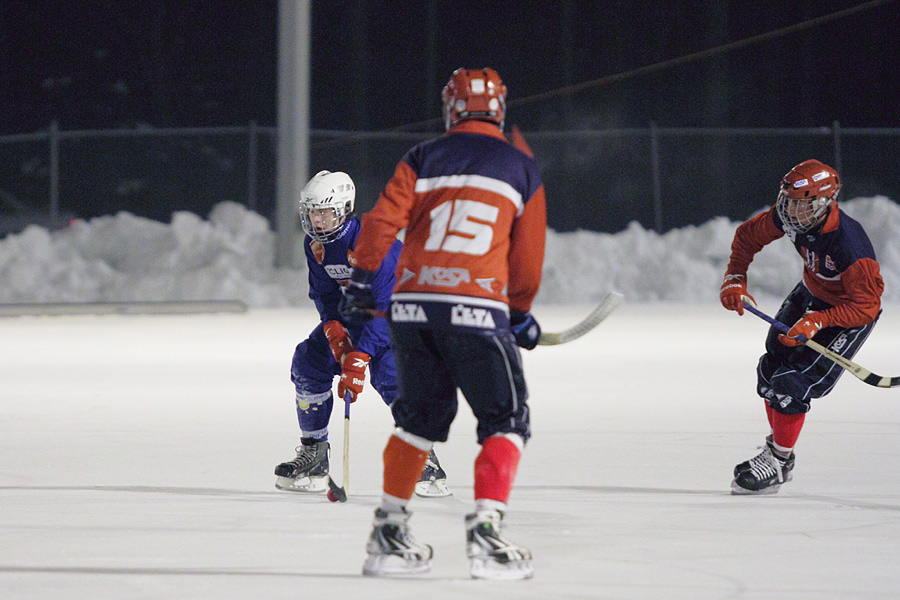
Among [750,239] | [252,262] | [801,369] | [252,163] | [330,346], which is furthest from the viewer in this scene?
[252,163]

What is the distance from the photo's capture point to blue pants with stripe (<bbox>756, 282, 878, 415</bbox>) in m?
5.38

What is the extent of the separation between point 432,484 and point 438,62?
52.5 feet

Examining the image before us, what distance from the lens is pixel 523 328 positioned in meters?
4.20

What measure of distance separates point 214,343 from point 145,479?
18.4 feet

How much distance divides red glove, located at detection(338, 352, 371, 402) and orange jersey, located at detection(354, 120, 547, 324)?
3.15ft

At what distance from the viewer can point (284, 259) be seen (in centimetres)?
1617

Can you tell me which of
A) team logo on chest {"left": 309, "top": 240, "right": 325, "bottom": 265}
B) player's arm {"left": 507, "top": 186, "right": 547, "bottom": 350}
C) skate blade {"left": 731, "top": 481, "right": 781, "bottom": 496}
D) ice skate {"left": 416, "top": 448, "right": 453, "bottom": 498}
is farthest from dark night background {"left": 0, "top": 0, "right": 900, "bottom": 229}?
player's arm {"left": 507, "top": 186, "right": 547, "bottom": 350}

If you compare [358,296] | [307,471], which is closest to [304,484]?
[307,471]

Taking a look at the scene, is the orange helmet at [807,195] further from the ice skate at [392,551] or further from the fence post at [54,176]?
the fence post at [54,176]

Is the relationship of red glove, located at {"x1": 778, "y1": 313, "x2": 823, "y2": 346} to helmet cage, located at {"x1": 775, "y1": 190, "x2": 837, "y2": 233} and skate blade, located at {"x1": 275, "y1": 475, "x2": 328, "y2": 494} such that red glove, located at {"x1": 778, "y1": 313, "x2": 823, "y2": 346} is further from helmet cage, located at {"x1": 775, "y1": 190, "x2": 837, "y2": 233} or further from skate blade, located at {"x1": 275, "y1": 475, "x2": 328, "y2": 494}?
skate blade, located at {"x1": 275, "y1": 475, "x2": 328, "y2": 494}

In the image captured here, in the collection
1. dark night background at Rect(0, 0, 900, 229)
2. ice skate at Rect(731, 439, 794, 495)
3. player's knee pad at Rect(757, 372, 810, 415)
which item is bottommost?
ice skate at Rect(731, 439, 794, 495)

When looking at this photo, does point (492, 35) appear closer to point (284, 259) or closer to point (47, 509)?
point (284, 259)

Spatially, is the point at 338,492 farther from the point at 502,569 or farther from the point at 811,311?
the point at 811,311

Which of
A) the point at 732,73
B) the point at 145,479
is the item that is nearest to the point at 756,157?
the point at 732,73
